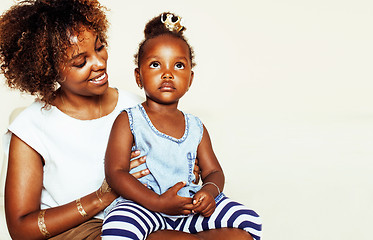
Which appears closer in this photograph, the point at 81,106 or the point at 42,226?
the point at 42,226

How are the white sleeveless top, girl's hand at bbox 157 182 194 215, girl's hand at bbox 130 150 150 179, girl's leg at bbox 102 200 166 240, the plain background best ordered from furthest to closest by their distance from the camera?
the plain background < the white sleeveless top < girl's hand at bbox 130 150 150 179 < girl's hand at bbox 157 182 194 215 < girl's leg at bbox 102 200 166 240

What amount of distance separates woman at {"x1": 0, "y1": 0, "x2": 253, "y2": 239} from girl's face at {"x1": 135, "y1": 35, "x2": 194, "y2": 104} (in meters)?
0.22

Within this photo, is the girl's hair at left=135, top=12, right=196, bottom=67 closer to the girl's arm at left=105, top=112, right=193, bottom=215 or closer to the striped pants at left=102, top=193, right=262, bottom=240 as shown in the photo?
the girl's arm at left=105, top=112, right=193, bottom=215

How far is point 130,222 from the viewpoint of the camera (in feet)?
5.52

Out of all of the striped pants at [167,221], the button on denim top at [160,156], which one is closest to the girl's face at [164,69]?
the button on denim top at [160,156]

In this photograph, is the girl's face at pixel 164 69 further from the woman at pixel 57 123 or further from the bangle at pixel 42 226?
the bangle at pixel 42 226

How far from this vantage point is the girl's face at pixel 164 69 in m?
1.94

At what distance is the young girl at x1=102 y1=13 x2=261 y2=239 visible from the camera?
1.79 metres

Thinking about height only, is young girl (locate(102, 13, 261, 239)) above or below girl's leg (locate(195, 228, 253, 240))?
above

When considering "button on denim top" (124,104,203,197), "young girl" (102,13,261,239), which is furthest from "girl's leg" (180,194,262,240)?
"button on denim top" (124,104,203,197)

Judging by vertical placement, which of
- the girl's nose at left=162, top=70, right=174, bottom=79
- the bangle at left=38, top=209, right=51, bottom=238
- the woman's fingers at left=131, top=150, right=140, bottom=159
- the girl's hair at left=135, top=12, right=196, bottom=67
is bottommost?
the bangle at left=38, top=209, right=51, bottom=238

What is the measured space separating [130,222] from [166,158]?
1.14 feet

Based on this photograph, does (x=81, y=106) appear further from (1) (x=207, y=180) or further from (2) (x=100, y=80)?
(1) (x=207, y=180)

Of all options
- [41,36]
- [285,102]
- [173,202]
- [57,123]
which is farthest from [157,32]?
[285,102]
